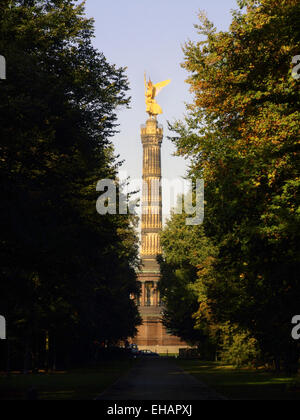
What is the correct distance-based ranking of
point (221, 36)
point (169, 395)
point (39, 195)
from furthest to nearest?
1. point (221, 36)
2. point (39, 195)
3. point (169, 395)

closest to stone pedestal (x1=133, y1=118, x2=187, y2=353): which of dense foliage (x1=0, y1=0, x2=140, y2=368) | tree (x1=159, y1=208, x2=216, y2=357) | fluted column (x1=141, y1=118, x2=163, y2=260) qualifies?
fluted column (x1=141, y1=118, x2=163, y2=260)

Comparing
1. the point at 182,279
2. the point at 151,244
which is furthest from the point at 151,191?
the point at 182,279

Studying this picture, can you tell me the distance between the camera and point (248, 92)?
23031 mm

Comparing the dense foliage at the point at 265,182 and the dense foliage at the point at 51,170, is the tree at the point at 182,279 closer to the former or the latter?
the dense foliage at the point at 51,170

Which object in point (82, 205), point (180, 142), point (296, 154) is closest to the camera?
point (296, 154)

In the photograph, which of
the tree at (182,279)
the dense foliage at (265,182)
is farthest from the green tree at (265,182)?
the tree at (182,279)

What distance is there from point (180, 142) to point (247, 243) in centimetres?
1191

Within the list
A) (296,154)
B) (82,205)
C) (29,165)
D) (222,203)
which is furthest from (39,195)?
(296,154)

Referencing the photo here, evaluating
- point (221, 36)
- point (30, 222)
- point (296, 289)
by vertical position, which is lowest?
point (296, 289)

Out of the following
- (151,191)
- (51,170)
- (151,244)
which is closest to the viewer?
(51,170)

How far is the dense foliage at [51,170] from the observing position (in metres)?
24.5

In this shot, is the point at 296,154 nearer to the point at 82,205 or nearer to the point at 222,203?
the point at 222,203

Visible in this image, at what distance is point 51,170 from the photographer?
27.4 meters

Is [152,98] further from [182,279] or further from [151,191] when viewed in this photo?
[182,279]
